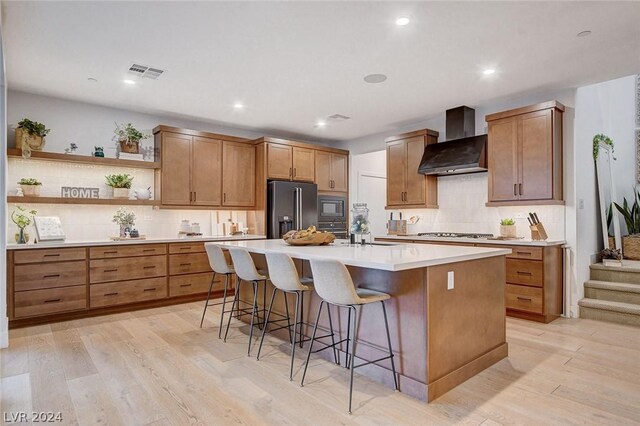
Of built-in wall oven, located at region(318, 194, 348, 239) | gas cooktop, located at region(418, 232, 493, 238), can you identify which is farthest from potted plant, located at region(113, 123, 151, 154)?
gas cooktop, located at region(418, 232, 493, 238)

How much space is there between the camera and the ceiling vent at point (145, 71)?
12.2 ft

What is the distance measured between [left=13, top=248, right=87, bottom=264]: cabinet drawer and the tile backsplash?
466cm

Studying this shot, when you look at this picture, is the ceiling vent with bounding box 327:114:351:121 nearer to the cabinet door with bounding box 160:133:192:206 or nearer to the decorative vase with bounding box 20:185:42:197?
the cabinet door with bounding box 160:133:192:206

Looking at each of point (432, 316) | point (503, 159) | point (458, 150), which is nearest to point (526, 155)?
point (503, 159)

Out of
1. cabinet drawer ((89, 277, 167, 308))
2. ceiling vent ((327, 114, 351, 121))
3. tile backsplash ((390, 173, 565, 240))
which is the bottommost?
cabinet drawer ((89, 277, 167, 308))

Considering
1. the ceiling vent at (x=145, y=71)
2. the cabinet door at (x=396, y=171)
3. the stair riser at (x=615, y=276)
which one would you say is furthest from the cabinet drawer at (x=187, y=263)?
the stair riser at (x=615, y=276)

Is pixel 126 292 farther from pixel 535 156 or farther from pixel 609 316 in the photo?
pixel 609 316

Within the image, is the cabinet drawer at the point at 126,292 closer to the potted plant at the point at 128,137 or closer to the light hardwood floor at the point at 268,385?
the light hardwood floor at the point at 268,385

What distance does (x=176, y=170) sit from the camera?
17.5 feet

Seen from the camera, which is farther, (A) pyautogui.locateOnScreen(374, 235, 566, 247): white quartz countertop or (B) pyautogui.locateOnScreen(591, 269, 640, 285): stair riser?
(B) pyautogui.locateOnScreen(591, 269, 640, 285): stair riser

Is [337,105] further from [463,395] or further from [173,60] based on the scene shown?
[463,395]

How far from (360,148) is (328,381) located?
5.12 m

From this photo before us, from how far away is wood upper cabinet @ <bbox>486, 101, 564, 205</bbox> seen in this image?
4207mm

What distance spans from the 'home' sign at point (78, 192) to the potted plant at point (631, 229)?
7209mm
